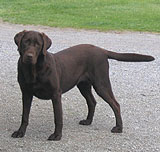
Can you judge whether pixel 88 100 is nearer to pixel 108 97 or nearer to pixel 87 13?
pixel 108 97

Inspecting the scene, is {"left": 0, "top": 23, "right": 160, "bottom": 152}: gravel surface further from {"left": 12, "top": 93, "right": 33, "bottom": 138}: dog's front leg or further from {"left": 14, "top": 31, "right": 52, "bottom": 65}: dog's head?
{"left": 14, "top": 31, "right": 52, "bottom": 65}: dog's head

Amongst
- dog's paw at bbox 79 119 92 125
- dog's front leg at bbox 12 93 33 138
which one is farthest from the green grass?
dog's front leg at bbox 12 93 33 138

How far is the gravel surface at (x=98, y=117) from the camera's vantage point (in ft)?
21.0

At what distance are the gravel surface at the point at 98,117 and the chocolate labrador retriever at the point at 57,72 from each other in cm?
19

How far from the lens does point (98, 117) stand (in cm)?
763

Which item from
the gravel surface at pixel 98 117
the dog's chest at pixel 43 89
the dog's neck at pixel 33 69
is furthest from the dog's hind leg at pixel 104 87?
the dog's neck at pixel 33 69

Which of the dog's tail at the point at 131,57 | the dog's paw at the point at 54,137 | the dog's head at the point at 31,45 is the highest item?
the dog's head at the point at 31,45

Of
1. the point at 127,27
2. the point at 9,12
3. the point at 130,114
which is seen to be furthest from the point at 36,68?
the point at 9,12

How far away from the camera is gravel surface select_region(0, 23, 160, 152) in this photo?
21.0 ft

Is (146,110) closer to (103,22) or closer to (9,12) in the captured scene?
(103,22)

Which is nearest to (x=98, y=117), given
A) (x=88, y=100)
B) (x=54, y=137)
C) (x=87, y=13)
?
(x=88, y=100)

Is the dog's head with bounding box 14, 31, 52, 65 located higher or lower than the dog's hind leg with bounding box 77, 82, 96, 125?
higher

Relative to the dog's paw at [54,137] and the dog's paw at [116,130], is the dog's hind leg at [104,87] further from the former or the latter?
the dog's paw at [54,137]

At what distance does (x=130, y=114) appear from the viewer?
25.6 ft
